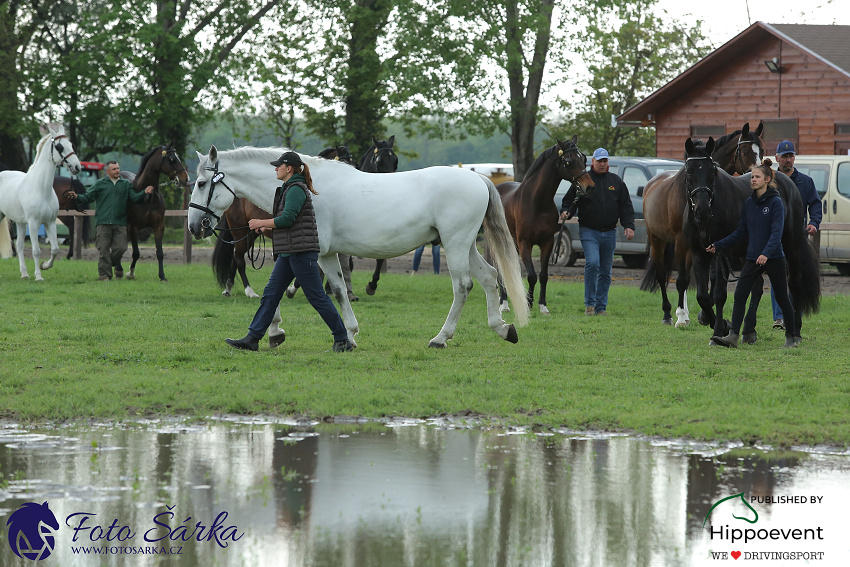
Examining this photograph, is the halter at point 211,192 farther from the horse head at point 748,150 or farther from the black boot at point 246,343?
the horse head at point 748,150

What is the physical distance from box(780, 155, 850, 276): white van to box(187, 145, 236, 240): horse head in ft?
44.1

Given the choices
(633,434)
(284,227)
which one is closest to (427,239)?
(284,227)

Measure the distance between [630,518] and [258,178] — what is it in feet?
21.3

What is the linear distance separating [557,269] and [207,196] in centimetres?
1427

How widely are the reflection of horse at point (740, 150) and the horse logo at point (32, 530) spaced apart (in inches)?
399

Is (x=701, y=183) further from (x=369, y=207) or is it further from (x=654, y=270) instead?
(x=654, y=270)

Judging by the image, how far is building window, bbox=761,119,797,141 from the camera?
1144 inches

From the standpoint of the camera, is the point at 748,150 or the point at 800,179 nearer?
the point at 800,179

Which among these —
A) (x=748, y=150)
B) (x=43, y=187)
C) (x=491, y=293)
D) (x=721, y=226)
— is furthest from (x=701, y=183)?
(x=43, y=187)

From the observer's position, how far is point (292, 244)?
9.71 metres

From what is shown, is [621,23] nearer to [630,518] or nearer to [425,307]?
[425,307]

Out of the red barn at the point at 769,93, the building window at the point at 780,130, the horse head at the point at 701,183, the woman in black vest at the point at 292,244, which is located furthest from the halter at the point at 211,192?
the building window at the point at 780,130

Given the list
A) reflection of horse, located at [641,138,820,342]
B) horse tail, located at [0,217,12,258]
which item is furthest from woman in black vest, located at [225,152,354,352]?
horse tail, located at [0,217,12,258]

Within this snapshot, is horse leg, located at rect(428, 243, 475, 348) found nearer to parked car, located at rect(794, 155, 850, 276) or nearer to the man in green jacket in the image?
the man in green jacket
